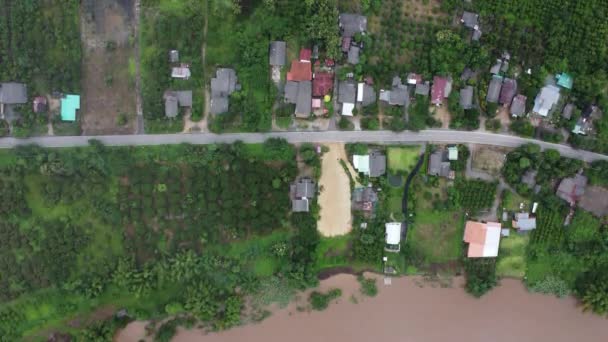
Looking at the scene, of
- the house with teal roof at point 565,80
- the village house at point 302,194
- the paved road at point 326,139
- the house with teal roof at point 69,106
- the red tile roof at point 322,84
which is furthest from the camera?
the house with teal roof at point 565,80

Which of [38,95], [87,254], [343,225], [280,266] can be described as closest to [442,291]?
[343,225]

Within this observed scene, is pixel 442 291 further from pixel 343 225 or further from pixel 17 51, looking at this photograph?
pixel 17 51

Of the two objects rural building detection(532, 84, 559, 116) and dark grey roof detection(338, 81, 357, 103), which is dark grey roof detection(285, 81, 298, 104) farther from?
rural building detection(532, 84, 559, 116)

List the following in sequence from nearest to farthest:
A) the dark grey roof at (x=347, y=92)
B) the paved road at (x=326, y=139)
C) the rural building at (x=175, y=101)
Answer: the rural building at (x=175, y=101), the paved road at (x=326, y=139), the dark grey roof at (x=347, y=92)

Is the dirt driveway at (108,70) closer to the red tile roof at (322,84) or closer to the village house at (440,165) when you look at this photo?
the red tile roof at (322,84)

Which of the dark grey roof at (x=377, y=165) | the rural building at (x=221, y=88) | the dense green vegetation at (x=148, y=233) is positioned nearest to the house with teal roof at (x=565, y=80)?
the dark grey roof at (x=377, y=165)

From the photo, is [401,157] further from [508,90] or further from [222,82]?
[222,82]
